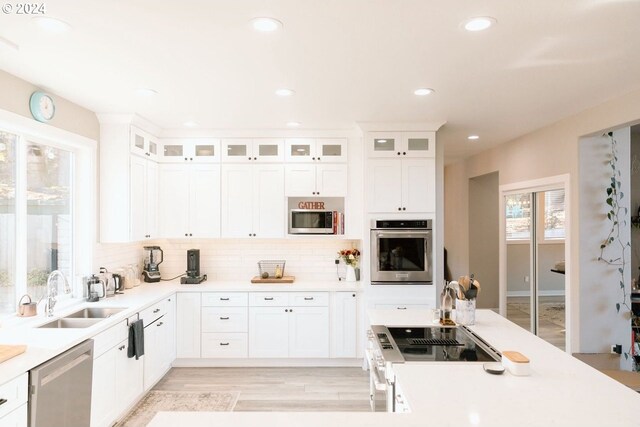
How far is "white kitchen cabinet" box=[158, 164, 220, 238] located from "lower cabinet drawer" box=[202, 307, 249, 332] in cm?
88

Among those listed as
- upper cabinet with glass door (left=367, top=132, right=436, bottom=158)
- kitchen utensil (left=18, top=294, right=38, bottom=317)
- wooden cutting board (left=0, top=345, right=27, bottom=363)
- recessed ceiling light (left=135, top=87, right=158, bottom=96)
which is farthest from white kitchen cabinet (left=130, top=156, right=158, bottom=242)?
upper cabinet with glass door (left=367, top=132, right=436, bottom=158)

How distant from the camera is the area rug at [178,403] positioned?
11.3 feet

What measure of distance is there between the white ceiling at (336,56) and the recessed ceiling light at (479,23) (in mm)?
44

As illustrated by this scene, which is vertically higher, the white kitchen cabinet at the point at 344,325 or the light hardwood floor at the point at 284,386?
the white kitchen cabinet at the point at 344,325

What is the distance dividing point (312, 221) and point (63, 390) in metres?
2.89

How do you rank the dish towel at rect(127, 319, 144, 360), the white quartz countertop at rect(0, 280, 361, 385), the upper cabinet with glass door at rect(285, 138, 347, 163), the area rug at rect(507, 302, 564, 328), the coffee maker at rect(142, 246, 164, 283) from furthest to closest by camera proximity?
the coffee maker at rect(142, 246, 164, 283), the upper cabinet with glass door at rect(285, 138, 347, 163), the area rug at rect(507, 302, 564, 328), the dish towel at rect(127, 319, 144, 360), the white quartz countertop at rect(0, 280, 361, 385)

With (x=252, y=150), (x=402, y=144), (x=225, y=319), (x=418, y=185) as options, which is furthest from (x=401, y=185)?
(x=225, y=319)

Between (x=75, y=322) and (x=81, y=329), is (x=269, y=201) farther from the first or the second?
(x=81, y=329)

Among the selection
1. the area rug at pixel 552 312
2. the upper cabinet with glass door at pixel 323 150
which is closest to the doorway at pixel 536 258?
the area rug at pixel 552 312

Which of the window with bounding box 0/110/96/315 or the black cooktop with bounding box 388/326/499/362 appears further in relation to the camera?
the window with bounding box 0/110/96/315

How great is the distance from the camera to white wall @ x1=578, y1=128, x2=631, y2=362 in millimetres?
3961

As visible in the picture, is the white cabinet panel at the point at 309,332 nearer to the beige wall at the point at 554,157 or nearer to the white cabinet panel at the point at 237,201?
the white cabinet panel at the point at 237,201

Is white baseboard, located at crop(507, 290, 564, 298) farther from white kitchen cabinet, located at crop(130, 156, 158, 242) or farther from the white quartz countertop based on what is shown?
white kitchen cabinet, located at crop(130, 156, 158, 242)

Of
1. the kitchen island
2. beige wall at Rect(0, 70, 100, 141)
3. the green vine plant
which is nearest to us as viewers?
the kitchen island
